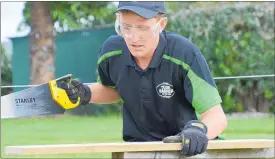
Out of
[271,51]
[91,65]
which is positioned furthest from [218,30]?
[91,65]

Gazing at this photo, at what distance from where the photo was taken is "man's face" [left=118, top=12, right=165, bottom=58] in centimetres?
426

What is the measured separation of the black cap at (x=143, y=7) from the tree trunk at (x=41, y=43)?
52.4 ft

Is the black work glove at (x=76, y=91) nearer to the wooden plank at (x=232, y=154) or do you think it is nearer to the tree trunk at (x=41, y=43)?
the wooden plank at (x=232, y=154)

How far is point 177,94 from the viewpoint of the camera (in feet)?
15.1

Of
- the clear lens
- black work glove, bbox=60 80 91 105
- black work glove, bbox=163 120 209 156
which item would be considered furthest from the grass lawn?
black work glove, bbox=163 120 209 156

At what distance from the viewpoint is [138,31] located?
427 cm

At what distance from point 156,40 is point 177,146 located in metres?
0.73

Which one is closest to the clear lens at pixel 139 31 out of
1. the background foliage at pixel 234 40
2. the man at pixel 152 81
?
the man at pixel 152 81

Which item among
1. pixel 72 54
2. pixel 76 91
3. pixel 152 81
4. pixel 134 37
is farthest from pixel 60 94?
pixel 72 54

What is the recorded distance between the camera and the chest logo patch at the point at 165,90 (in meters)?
4.55

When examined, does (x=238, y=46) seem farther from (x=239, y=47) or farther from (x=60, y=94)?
(x=60, y=94)

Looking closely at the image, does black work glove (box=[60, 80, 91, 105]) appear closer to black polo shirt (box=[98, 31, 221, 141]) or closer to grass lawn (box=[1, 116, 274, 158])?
black polo shirt (box=[98, 31, 221, 141])

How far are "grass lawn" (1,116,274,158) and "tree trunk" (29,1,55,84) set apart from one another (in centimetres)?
172

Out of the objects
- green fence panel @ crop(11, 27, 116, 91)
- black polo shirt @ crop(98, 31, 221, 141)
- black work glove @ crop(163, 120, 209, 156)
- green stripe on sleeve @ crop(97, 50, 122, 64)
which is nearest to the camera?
black work glove @ crop(163, 120, 209, 156)
